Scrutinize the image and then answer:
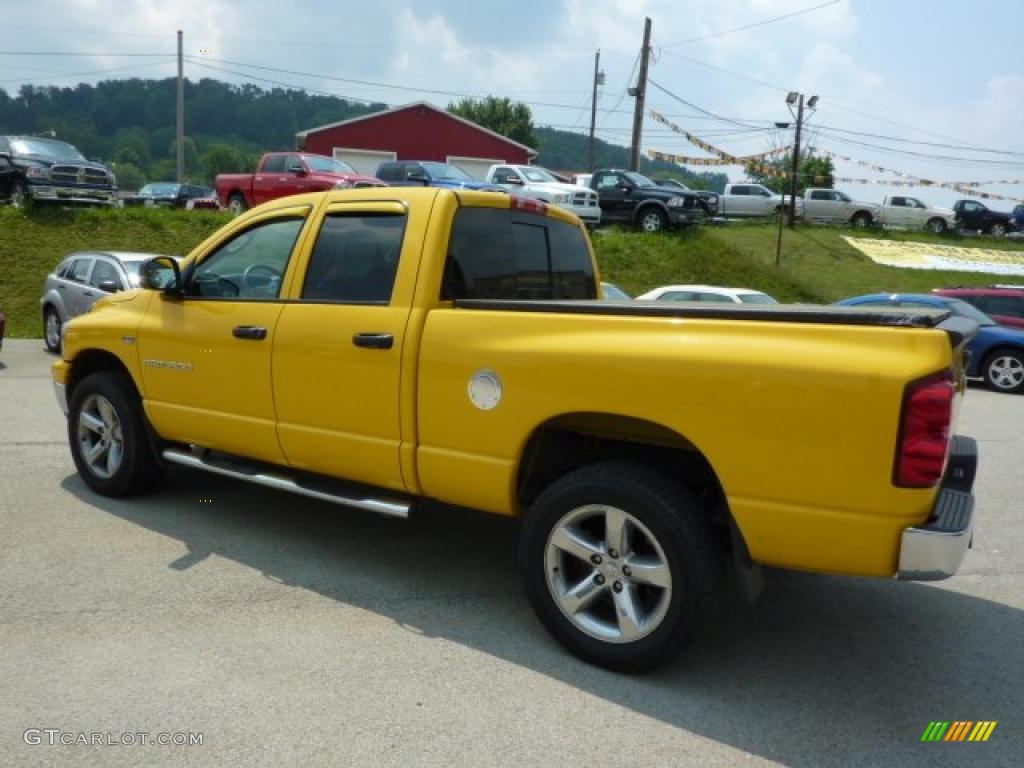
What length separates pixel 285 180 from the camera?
68.8ft

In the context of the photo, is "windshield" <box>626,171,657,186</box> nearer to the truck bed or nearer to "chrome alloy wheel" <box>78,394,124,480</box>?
"chrome alloy wheel" <box>78,394,124,480</box>

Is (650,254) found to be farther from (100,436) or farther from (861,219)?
(100,436)

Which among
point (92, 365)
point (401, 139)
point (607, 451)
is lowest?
point (92, 365)

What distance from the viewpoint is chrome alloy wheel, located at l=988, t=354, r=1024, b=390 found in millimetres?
13808

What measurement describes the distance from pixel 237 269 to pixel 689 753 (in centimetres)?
350

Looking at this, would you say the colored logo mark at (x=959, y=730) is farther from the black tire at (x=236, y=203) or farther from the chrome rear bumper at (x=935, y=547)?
the black tire at (x=236, y=203)

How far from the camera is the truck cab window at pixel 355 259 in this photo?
4.27 m

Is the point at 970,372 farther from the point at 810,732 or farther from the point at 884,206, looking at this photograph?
the point at 884,206

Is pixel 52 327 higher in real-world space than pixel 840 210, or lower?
lower

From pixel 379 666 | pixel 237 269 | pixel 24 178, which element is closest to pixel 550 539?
pixel 379 666

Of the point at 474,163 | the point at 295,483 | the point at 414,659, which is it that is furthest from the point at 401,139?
the point at 414,659

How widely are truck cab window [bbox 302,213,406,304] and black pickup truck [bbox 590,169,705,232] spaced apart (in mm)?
21064

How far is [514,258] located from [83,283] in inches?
408

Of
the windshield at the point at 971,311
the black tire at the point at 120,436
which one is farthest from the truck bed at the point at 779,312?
the windshield at the point at 971,311
